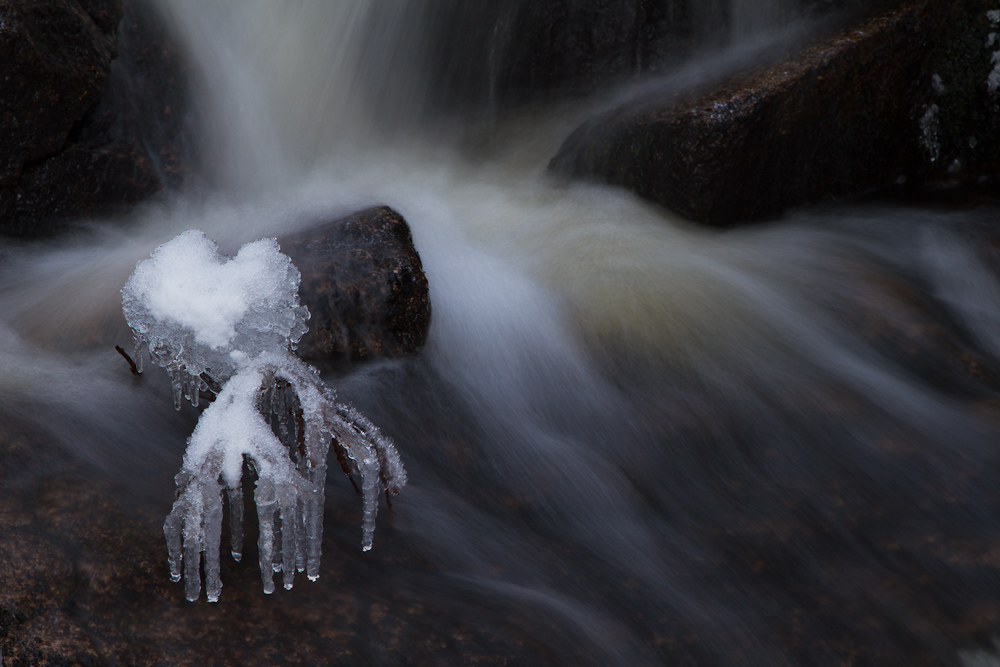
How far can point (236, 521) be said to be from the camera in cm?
198

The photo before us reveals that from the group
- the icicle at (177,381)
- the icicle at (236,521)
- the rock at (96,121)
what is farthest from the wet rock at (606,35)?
the icicle at (236,521)

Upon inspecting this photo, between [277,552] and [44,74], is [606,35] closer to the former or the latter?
[44,74]

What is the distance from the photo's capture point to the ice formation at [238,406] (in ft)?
5.90

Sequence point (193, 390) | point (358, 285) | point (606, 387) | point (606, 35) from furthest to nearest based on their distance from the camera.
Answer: point (606, 35) < point (606, 387) < point (358, 285) < point (193, 390)

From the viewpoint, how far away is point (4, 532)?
1959 millimetres

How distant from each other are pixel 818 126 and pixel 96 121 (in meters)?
3.70

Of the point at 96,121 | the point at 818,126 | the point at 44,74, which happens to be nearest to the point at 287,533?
the point at 44,74

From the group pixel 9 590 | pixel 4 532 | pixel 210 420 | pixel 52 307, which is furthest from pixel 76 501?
pixel 52 307

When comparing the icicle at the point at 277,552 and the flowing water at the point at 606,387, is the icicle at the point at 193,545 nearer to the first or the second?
the flowing water at the point at 606,387

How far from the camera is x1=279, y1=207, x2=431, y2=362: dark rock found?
2.91 metres

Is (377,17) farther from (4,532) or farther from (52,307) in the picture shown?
(4,532)

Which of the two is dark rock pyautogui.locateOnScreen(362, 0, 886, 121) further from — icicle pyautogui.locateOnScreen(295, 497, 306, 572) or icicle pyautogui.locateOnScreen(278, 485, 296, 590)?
icicle pyautogui.locateOnScreen(278, 485, 296, 590)

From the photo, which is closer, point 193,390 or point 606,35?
point 193,390

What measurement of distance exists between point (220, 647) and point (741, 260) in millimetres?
3112
